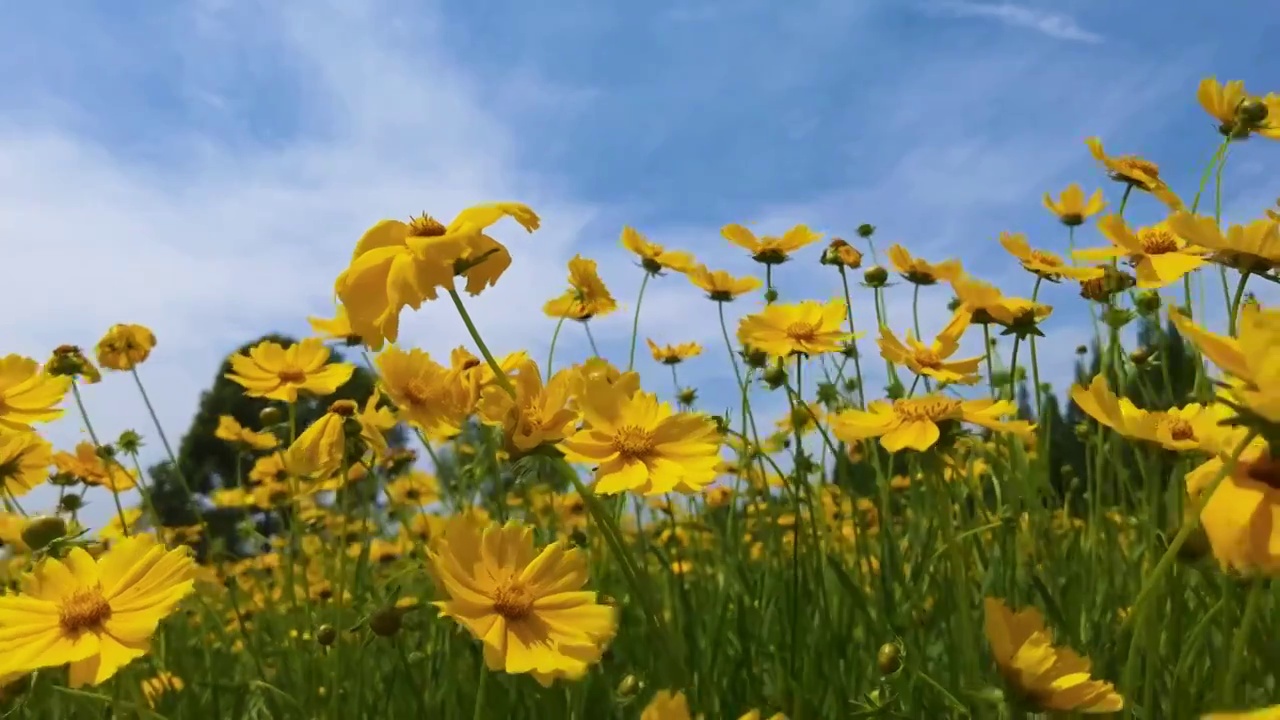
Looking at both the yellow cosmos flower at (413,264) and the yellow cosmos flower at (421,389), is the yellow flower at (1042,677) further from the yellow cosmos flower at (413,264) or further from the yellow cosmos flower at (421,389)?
the yellow cosmos flower at (421,389)

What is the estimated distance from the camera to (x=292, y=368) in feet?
4.93

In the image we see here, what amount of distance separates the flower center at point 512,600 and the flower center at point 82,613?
317 millimetres

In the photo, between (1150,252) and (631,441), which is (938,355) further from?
(631,441)

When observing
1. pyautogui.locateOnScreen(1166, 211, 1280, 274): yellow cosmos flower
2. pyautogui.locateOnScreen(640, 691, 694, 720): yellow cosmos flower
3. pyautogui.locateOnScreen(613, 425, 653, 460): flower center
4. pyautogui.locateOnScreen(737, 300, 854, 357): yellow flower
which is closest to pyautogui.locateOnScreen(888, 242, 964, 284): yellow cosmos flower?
pyautogui.locateOnScreen(737, 300, 854, 357): yellow flower

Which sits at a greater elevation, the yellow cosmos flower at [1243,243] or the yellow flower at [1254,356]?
the yellow cosmos flower at [1243,243]

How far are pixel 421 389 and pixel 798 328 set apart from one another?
1.59ft

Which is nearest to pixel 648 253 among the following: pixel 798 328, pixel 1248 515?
pixel 798 328

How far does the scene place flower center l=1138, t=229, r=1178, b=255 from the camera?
1171 mm

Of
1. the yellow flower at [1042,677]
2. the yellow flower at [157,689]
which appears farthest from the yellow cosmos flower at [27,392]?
the yellow flower at [1042,677]

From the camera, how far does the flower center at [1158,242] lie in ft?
3.84

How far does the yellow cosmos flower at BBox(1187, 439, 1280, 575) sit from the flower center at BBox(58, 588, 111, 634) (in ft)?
2.46

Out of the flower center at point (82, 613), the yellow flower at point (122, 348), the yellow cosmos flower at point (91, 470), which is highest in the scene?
the yellow flower at point (122, 348)

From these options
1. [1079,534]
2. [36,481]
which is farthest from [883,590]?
[36,481]

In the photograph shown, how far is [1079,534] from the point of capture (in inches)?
70.1
